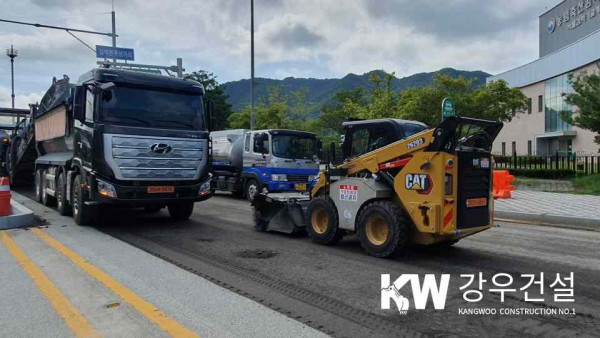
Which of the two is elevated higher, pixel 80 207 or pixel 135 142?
pixel 135 142

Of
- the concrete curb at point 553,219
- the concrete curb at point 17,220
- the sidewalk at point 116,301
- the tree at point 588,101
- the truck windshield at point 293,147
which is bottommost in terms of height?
the sidewalk at point 116,301

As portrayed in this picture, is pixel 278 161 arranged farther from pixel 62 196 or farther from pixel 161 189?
pixel 62 196

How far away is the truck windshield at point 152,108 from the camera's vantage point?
9.26m

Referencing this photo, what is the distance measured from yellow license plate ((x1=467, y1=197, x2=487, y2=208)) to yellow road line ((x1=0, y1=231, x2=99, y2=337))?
199 inches

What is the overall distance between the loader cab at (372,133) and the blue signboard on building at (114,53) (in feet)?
68.7

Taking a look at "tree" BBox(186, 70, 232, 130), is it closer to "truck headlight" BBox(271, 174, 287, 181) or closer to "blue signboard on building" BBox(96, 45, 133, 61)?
"blue signboard on building" BBox(96, 45, 133, 61)

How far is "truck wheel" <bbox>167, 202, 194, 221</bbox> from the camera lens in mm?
11172

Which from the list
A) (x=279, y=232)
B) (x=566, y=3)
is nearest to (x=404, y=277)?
(x=279, y=232)

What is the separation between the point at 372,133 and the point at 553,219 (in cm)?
626

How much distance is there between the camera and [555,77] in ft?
161

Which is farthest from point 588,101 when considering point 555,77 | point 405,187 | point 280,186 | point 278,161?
point 555,77

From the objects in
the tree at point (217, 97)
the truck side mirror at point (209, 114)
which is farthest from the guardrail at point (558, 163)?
the tree at point (217, 97)

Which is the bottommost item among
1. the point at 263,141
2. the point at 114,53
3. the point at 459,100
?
the point at 263,141

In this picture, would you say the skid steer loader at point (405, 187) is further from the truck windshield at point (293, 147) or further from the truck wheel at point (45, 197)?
the truck wheel at point (45, 197)
